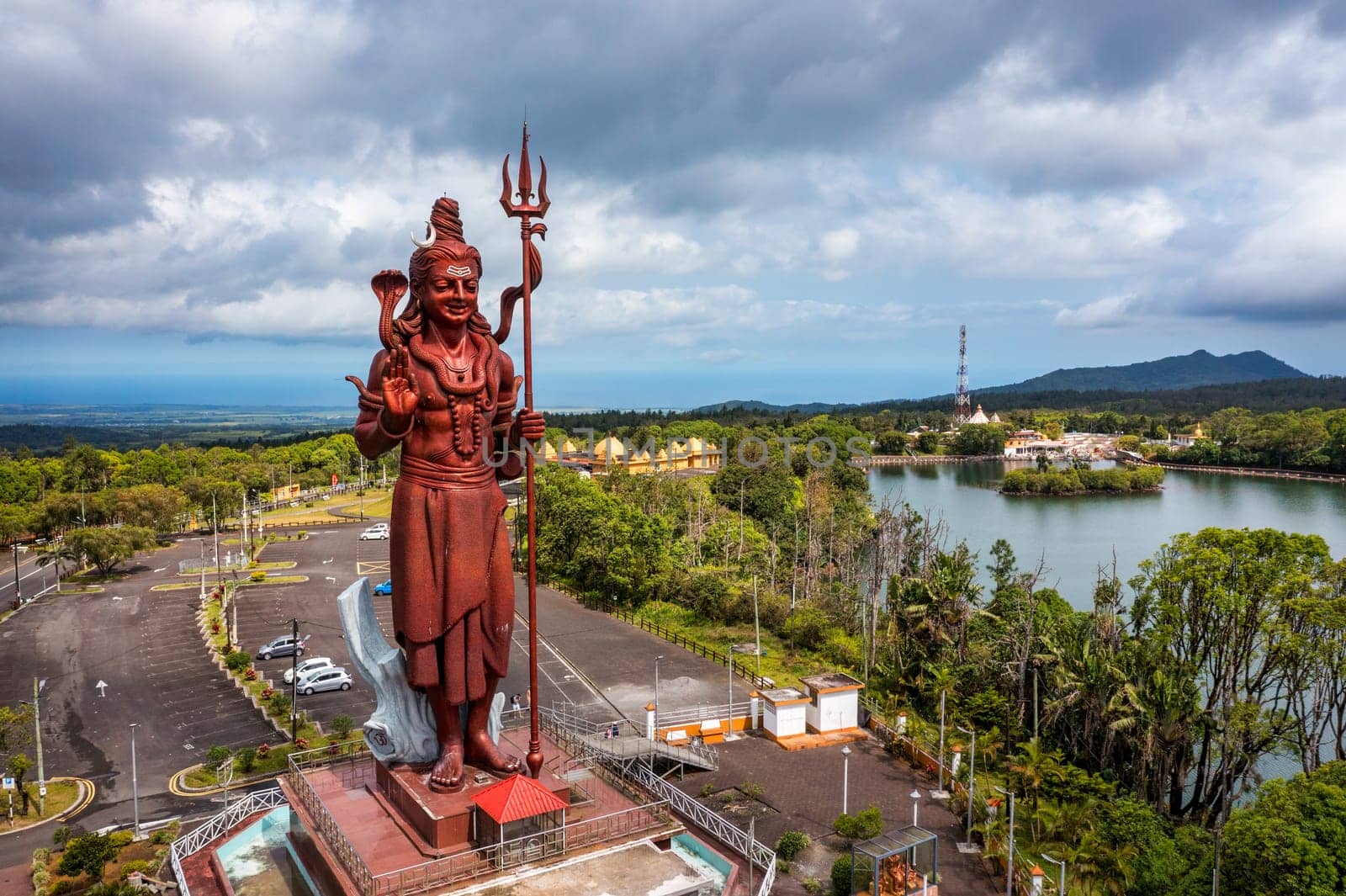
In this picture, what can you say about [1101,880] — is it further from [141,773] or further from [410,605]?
[141,773]

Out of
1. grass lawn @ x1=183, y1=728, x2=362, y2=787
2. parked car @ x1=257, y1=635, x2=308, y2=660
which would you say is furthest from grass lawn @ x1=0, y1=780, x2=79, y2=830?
parked car @ x1=257, y1=635, x2=308, y2=660

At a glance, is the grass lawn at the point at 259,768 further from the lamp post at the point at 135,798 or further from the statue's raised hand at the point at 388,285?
the statue's raised hand at the point at 388,285

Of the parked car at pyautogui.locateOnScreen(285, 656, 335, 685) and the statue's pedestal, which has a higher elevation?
the statue's pedestal

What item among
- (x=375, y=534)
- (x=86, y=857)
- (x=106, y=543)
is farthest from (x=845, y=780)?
(x=375, y=534)

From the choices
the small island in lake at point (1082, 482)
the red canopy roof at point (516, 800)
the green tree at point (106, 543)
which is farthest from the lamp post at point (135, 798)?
the small island in lake at point (1082, 482)

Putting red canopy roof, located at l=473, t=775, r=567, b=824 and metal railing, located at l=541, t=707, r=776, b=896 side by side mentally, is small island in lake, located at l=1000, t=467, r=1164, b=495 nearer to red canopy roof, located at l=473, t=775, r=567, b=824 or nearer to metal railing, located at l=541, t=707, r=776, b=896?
metal railing, located at l=541, t=707, r=776, b=896

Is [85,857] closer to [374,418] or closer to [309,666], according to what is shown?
[374,418]
